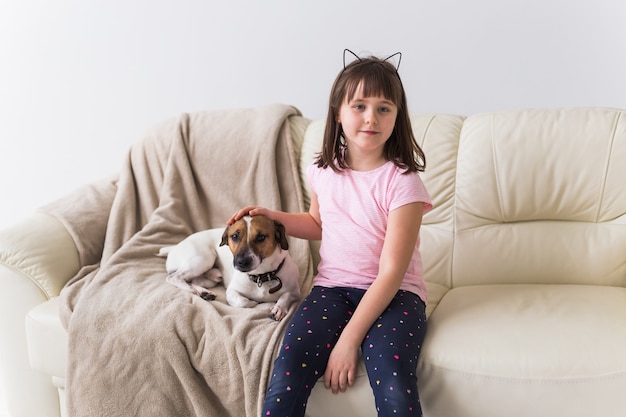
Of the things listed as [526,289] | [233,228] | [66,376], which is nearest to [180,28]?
[233,228]

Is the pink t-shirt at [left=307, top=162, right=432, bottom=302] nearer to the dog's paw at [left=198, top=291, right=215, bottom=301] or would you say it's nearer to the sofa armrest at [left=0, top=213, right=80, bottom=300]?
the dog's paw at [left=198, top=291, right=215, bottom=301]

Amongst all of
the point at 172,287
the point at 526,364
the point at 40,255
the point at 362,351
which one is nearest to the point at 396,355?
the point at 362,351

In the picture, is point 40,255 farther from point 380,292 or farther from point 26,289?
point 380,292

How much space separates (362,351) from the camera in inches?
65.9

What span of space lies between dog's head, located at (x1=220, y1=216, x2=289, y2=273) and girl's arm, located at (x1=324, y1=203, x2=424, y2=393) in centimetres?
38

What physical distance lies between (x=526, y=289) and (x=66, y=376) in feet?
5.10

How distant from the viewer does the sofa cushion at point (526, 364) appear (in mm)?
1606

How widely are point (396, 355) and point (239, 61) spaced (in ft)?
6.00

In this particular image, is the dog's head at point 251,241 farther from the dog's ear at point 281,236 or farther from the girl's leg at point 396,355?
the girl's leg at point 396,355

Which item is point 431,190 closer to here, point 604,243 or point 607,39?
point 604,243

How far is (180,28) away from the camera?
2.97 m

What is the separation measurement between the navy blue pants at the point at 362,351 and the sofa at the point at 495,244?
13 centimetres

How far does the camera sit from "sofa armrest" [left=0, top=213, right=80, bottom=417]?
212 cm

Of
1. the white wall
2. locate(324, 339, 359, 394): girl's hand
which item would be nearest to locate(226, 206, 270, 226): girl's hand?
locate(324, 339, 359, 394): girl's hand
